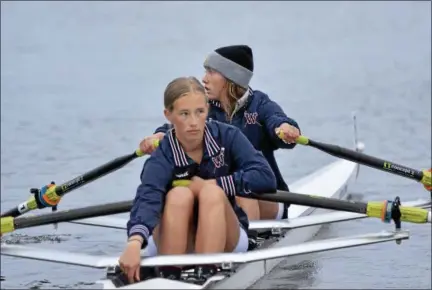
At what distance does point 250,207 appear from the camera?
24.2 ft

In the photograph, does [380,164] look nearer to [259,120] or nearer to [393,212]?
[259,120]

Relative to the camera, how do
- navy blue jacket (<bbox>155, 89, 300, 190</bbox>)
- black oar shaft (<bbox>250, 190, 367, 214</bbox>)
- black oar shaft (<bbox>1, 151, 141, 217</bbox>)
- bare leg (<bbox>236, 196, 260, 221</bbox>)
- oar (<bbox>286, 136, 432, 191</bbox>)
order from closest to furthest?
black oar shaft (<bbox>250, 190, 367, 214</bbox>) < bare leg (<bbox>236, 196, 260, 221</bbox>) < navy blue jacket (<bbox>155, 89, 300, 190</bbox>) < black oar shaft (<bbox>1, 151, 141, 217</bbox>) < oar (<bbox>286, 136, 432, 191</bbox>)

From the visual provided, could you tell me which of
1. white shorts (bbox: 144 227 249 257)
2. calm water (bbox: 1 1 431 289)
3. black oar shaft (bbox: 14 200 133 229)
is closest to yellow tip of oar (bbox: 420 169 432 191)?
calm water (bbox: 1 1 431 289)

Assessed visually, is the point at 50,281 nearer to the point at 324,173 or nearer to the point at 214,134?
the point at 214,134

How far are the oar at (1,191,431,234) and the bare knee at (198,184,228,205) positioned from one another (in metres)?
0.35

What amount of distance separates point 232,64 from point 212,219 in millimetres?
1711

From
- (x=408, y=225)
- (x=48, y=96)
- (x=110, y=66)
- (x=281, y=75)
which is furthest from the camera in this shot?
(x=110, y=66)

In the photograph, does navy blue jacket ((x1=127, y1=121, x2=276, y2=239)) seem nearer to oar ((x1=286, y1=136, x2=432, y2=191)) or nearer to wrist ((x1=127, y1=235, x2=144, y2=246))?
wrist ((x1=127, y1=235, x2=144, y2=246))

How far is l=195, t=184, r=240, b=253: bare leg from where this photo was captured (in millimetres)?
5746

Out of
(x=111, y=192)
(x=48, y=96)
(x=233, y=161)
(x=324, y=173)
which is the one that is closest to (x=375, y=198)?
(x=324, y=173)

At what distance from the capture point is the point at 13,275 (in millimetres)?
7629

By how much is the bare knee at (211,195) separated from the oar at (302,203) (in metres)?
0.35

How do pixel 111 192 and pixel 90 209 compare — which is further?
pixel 111 192

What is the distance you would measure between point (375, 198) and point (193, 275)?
18.8ft
